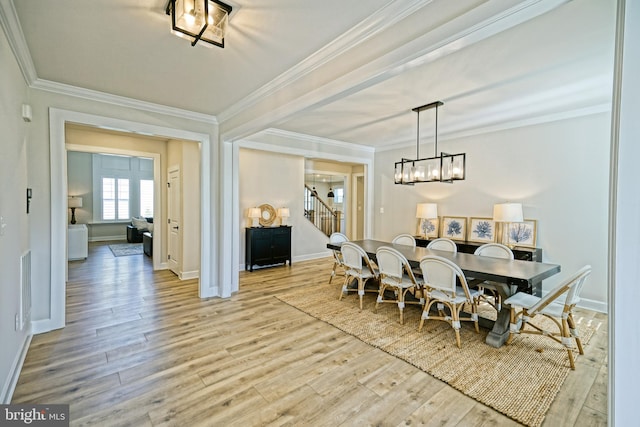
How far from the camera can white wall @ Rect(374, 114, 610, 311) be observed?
12.8 feet

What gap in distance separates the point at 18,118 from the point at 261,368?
10.1 feet

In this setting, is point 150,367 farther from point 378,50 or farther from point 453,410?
point 378,50

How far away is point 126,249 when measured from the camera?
820cm

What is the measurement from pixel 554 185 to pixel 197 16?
4939 mm

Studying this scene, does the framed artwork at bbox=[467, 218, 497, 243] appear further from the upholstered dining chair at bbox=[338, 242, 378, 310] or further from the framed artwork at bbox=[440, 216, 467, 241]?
the upholstered dining chair at bbox=[338, 242, 378, 310]

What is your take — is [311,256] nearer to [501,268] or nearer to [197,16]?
[501,268]

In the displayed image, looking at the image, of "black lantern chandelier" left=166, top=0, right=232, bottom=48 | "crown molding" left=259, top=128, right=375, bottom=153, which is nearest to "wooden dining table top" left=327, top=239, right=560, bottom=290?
"black lantern chandelier" left=166, top=0, right=232, bottom=48

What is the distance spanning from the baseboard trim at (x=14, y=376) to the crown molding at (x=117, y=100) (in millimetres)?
2622

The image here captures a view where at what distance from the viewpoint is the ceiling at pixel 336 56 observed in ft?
6.08

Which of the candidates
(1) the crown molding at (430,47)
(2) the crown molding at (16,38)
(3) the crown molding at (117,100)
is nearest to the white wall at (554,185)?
(1) the crown molding at (430,47)

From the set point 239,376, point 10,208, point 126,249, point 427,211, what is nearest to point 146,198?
point 126,249

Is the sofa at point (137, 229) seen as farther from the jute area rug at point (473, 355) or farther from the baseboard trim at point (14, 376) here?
the jute area rug at point (473, 355)

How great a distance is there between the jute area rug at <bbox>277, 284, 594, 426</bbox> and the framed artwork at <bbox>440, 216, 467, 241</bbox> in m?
1.97

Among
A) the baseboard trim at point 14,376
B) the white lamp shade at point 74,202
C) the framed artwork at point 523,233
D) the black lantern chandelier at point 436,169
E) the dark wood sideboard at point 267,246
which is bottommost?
the baseboard trim at point 14,376
